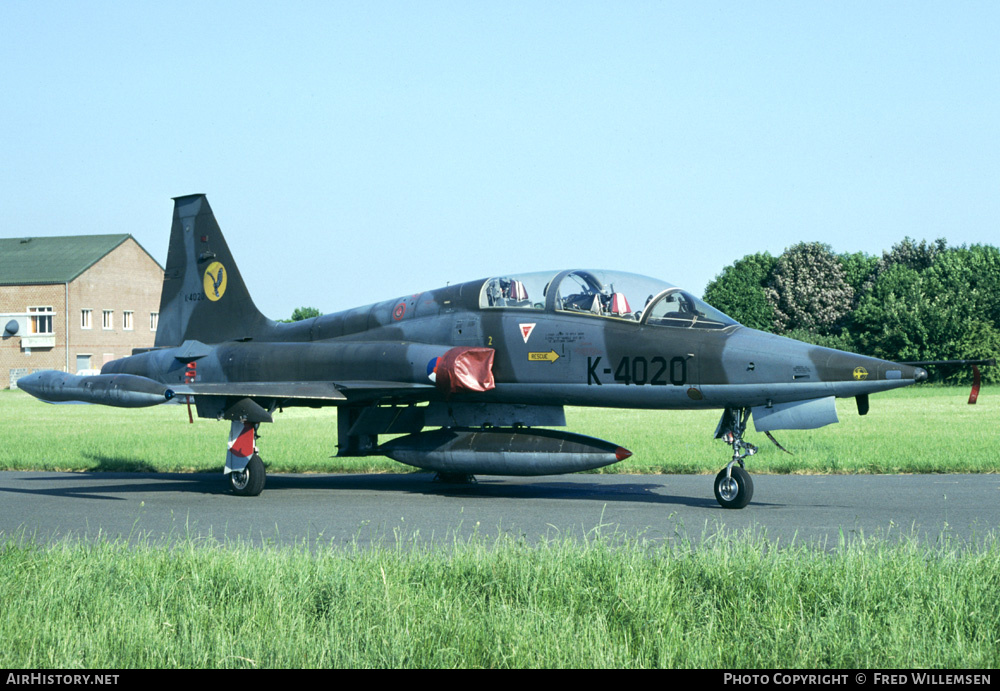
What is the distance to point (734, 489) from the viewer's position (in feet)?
37.8

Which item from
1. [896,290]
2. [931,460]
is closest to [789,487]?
[931,460]

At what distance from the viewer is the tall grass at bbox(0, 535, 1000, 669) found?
191 inches

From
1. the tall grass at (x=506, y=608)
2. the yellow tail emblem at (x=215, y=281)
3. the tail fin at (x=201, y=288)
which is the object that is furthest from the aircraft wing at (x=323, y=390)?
the tall grass at (x=506, y=608)

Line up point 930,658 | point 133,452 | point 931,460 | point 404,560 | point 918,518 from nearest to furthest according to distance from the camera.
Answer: point 930,658, point 404,560, point 918,518, point 931,460, point 133,452

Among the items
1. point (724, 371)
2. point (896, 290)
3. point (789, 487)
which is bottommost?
point (789, 487)

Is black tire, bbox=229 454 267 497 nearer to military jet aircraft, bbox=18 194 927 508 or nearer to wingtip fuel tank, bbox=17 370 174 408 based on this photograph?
military jet aircraft, bbox=18 194 927 508

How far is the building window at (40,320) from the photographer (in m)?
74.5

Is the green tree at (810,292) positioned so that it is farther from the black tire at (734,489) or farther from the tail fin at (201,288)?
the black tire at (734,489)

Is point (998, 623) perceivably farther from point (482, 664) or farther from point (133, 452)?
point (133, 452)

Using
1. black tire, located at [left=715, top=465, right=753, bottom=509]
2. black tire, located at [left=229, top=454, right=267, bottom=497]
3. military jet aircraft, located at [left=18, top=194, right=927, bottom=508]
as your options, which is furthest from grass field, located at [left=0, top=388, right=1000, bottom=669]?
black tire, located at [left=229, top=454, right=267, bottom=497]

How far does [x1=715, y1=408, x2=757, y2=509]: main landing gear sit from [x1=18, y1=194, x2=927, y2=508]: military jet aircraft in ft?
0.06

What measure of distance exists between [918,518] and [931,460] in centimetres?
749

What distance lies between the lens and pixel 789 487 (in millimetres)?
14094

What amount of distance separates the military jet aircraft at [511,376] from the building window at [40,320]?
64.4 m
